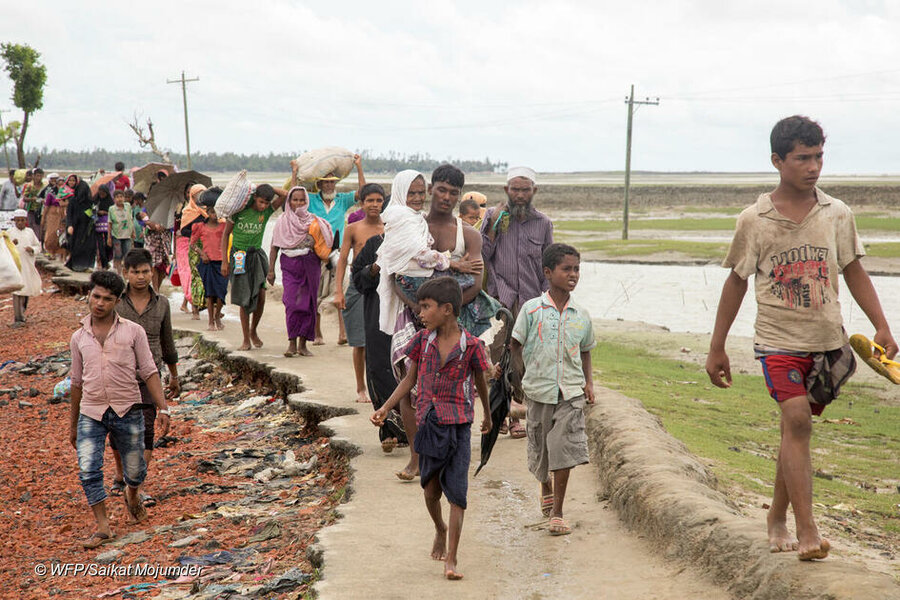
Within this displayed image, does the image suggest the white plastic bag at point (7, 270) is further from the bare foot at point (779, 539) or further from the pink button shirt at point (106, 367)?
the bare foot at point (779, 539)

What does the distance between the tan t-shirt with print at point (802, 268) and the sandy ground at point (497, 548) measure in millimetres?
1257

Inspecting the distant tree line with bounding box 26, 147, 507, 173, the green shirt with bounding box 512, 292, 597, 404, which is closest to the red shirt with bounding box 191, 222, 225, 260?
the green shirt with bounding box 512, 292, 597, 404

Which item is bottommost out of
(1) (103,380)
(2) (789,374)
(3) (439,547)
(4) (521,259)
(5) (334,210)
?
(3) (439,547)

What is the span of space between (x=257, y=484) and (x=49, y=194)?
1681 centimetres

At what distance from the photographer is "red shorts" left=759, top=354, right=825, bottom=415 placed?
424 cm

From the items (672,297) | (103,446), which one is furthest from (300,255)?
(672,297)

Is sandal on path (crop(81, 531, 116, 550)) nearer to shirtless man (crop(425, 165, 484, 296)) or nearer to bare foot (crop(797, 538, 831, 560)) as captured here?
shirtless man (crop(425, 165, 484, 296))

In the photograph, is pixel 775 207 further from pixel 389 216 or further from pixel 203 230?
pixel 203 230

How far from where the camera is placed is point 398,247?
641 cm

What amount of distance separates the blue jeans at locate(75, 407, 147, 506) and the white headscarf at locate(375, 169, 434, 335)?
1706 millimetres

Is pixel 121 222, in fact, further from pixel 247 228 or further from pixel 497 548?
pixel 497 548

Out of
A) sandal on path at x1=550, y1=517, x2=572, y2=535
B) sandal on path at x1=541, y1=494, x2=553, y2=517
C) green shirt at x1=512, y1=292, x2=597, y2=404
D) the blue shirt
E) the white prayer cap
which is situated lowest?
sandal on path at x1=550, y1=517, x2=572, y2=535

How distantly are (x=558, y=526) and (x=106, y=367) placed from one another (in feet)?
9.55

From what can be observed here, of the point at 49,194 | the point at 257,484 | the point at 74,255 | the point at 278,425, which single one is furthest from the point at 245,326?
the point at 49,194
